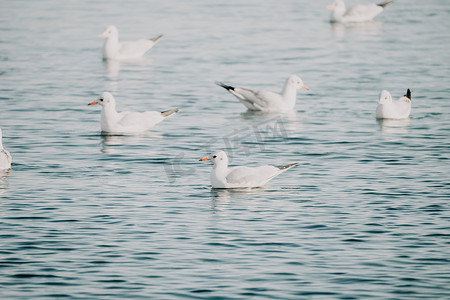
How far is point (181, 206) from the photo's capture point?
16.8 metres

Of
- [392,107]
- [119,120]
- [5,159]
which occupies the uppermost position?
[392,107]

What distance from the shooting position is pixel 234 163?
20.3 metres

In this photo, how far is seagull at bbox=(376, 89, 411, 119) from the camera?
977 inches

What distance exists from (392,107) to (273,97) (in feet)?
10.9

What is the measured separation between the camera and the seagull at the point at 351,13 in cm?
4334

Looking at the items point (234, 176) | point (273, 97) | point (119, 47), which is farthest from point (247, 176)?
point (119, 47)

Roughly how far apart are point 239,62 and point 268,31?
23.6ft

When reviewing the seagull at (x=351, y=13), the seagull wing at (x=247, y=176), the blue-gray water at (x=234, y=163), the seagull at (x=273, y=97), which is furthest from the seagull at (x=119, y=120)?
the seagull at (x=351, y=13)

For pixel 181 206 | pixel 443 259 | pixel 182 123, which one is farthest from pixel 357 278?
pixel 182 123

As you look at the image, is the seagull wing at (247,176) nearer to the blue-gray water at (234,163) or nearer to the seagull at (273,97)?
the blue-gray water at (234,163)

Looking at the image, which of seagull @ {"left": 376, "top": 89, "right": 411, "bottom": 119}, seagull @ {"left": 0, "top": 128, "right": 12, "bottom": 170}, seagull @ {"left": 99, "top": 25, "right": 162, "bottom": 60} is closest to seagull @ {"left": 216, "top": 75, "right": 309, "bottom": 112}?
seagull @ {"left": 376, "top": 89, "right": 411, "bottom": 119}

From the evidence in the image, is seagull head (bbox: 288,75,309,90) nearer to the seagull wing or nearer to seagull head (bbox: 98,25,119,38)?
the seagull wing

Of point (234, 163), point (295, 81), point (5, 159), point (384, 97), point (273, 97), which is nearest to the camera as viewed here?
point (5, 159)

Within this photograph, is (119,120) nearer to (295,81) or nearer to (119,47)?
(295,81)
